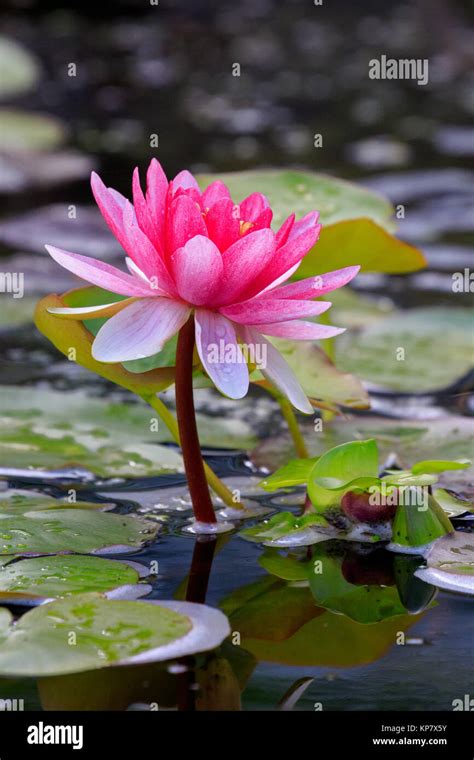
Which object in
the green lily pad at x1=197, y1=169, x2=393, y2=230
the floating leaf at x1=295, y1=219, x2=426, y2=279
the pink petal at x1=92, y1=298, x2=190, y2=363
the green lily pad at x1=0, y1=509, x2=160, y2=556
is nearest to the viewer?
the pink petal at x1=92, y1=298, x2=190, y2=363

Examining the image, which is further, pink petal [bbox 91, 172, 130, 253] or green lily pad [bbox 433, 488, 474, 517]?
green lily pad [bbox 433, 488, 474, 517]

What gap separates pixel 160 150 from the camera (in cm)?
321

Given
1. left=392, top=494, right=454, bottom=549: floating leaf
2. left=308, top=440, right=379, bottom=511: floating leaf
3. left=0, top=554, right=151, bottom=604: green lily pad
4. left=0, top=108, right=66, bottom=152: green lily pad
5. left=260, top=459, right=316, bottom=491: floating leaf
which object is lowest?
left=0, top=554, right=151, bottom=604: green lily pad

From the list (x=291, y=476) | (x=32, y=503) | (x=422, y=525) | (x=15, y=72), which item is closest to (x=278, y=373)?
(x=291, y=476)

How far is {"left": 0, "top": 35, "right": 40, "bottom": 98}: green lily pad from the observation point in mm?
3785

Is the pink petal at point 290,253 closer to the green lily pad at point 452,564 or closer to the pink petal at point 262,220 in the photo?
the pink petal at point 262,220

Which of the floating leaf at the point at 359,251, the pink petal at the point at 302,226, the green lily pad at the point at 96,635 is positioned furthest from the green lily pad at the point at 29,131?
the green lily pad at the point at 96,635

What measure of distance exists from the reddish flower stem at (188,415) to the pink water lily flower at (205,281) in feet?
0.13

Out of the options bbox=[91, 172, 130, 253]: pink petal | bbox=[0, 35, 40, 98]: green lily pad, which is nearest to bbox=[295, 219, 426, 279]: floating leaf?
bbox=[91, 172, 130, 253]: pink petal

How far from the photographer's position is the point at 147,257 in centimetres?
103

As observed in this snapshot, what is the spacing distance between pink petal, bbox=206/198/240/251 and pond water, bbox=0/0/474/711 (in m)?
0.37

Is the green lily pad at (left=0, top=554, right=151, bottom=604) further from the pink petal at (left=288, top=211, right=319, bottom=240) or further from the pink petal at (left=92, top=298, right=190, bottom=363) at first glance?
the pink petal at (left=288, top=211, right=319, bottom=240)

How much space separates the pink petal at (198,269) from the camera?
98cm
